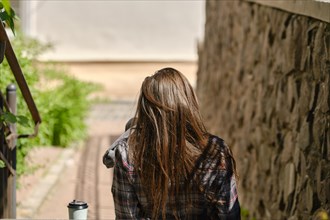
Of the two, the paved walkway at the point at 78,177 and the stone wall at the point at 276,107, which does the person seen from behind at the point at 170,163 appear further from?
the stone wall at the point at 276,107

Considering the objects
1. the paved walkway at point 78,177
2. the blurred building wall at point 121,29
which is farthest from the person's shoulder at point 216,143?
the blurred building wall at point 121,29

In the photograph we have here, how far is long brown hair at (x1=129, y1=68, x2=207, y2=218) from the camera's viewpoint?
11.4 feet

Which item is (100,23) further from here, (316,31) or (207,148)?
(207,148)

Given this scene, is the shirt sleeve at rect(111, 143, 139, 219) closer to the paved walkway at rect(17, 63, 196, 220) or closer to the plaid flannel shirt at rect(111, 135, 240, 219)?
the plaid flannel shirt at rect(111, 135, 240, 219)

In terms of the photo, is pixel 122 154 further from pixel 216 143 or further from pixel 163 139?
pixel 216 143

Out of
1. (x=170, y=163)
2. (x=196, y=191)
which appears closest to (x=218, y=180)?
(x=196, y=191)

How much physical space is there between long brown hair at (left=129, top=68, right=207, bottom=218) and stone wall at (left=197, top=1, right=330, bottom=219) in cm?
138

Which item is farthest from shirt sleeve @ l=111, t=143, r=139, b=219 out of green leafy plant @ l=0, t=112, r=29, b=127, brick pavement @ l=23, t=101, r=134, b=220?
brick pavement @ l=23, t=101, r=134, b=220

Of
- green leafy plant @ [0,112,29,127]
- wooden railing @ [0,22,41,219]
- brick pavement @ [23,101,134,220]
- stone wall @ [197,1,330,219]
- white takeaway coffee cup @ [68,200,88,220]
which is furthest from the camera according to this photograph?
brick pavement @ [23,101,134,220]

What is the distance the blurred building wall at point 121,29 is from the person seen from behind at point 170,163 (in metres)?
13.7

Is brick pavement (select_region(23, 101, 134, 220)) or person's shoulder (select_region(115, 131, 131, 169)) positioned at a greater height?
person's shoulder (select_region(115, 131, 131, 169))

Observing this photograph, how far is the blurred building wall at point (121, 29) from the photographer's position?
56.8 feet

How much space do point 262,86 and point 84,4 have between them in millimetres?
10870

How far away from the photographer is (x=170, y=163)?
3492mm
